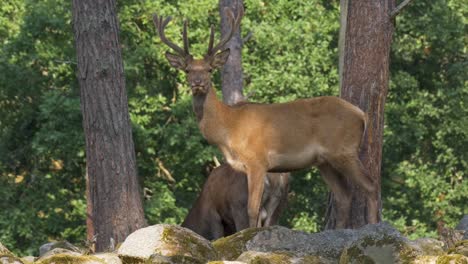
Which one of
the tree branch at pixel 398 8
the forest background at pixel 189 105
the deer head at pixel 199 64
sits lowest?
the forest background at pixel 189 105

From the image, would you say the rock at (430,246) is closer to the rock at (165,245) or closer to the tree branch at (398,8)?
the rock at (165,245)

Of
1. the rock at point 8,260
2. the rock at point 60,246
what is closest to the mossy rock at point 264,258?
the rock at point 8,260

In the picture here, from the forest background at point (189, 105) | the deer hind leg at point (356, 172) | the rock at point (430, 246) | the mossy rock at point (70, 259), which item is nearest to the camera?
the mossy rock at point (70, 259)

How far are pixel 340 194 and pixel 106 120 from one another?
8.82 feet

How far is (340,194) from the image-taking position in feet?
39.0

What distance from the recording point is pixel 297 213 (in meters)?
27.8

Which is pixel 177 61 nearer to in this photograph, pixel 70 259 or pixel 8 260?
pixel 70 259

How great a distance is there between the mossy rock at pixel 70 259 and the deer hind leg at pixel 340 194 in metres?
4.54

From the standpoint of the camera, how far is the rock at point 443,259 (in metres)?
7.53

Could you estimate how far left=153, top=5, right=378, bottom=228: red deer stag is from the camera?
1154 cm

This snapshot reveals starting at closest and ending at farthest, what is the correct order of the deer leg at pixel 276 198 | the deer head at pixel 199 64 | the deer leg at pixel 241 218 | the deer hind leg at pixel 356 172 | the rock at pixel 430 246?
the rock at pixel 430 246 → the deer head at pixel 199 64 → the deer hind leg at pixel 356 172 → the deer leg at pixel 241 218 → the deer leg at pixel 276 198

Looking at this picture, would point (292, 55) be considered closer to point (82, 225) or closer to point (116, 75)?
point (82, 225)

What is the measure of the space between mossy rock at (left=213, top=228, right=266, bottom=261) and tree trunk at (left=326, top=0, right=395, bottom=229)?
337 cm

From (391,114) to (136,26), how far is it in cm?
680
